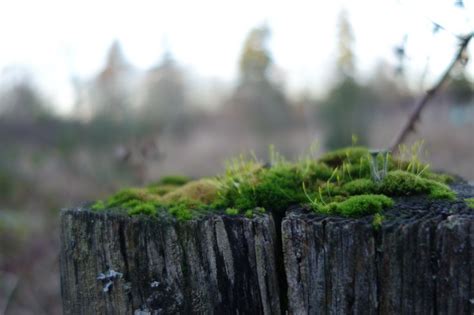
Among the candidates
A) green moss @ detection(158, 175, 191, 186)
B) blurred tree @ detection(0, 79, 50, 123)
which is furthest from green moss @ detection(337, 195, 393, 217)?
blurred tree @ detection(0, 79, 50, 123)

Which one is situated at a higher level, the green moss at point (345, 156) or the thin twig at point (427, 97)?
the thin twig at point (427, 97)

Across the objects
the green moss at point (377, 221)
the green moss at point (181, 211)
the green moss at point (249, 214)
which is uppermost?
the green moss at point (181, 211)

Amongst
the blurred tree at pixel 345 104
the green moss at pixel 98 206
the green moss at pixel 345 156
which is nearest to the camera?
the green moss at pixel 98 206

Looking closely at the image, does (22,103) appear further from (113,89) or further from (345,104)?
(345,104)

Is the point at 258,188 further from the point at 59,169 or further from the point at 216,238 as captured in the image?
the point at 59,169

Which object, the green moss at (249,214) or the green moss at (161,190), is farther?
the green moss at (161,190)

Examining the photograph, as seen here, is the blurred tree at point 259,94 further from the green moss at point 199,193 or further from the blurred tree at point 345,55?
the green moss at point 199,193

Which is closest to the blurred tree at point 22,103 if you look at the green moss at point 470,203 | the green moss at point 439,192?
the green moss at point 439,192
